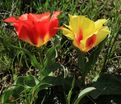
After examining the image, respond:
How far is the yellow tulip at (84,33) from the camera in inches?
62.1

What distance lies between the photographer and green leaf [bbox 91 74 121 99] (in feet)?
5.75

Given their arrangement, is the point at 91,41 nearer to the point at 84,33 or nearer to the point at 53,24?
the point at 84,33

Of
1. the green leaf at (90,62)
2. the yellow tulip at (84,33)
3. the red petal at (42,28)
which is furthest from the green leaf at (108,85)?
the red petal at (42,28)

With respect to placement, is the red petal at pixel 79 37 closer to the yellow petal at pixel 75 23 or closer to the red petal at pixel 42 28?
the yellow petal at pixel 75 23

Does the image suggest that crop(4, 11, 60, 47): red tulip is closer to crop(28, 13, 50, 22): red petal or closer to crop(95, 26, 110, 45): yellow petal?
crop(28, 13, 50, 22): red petal

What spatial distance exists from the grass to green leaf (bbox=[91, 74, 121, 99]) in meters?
0.09

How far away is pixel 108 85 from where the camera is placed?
1.77m

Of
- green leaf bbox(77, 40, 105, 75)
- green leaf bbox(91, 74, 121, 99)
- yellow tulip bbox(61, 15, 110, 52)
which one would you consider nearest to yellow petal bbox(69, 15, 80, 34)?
yellow tulip bbox(61, 15, 110, 52)

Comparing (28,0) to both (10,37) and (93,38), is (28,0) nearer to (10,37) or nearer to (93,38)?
(10,37)

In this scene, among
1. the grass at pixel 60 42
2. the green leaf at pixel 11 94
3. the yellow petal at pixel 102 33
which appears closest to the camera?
the yellow petal at pixel 102 33

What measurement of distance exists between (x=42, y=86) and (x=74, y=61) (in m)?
0.32

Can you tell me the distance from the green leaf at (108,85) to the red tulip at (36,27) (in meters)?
0.32

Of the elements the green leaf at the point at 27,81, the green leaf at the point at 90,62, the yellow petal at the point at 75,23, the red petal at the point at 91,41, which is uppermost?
the yellow petal at the point at 75,23

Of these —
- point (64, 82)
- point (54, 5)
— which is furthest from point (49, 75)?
point (54, 5)
